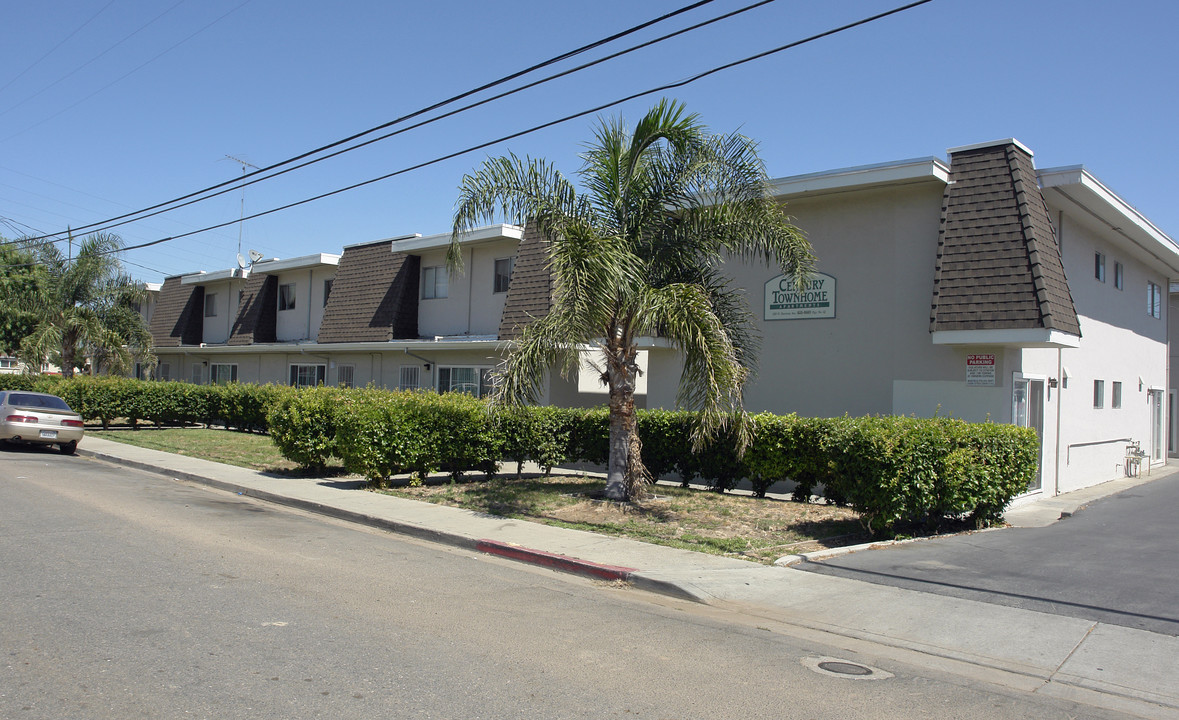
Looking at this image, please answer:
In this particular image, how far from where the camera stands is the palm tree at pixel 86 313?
31375 mm

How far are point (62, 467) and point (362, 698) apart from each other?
631 inches

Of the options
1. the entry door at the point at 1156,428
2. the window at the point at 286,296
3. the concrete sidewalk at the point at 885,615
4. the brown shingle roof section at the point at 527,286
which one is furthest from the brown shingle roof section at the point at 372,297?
the entry door at the point at 1156,428

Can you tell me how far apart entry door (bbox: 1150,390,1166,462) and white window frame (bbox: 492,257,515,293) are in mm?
18841

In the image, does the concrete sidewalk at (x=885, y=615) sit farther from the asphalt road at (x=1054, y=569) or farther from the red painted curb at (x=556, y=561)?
the asphalt road at (x=1054, y=569)

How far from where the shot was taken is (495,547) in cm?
1020

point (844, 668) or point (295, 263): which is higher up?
point (295, 263)

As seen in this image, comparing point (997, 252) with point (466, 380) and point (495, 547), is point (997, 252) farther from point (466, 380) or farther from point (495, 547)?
point (466, 380)

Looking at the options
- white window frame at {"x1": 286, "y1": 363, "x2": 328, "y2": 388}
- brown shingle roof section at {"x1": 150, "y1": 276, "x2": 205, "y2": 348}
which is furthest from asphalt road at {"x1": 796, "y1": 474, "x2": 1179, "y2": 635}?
brown shingle roof section at {"x1": 150, "y1": 276, "x2": 205, "y2": 348}

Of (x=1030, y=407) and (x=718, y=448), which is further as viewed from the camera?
(x=1030, y=407)

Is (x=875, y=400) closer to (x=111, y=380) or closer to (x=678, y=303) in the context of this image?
(x=678, y=303)

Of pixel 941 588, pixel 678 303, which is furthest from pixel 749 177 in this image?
pixel 941 588

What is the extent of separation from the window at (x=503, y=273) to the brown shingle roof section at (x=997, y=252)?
12.1 meters

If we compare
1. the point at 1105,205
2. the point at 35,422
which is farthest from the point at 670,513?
the point at 35,422

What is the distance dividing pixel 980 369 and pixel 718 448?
188 inches
